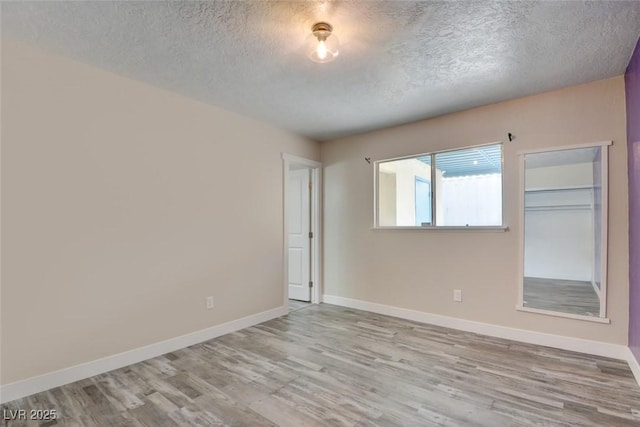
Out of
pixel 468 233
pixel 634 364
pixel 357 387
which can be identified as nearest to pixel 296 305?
pixel 357 387

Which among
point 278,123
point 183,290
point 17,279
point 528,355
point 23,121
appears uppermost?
point 278,123

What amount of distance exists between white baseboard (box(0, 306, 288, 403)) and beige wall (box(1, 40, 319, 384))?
5 cm

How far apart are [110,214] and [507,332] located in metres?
3.85

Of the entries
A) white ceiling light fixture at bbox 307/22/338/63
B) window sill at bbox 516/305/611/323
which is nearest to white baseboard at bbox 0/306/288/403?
white ceiling light fixture at bbox 307/22/338/63

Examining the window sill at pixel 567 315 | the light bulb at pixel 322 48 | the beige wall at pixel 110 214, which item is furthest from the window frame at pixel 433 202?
the light bulb at pixel 322 48

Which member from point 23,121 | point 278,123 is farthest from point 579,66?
point 23,121

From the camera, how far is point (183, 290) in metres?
3.05

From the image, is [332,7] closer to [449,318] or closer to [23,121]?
[23,121]

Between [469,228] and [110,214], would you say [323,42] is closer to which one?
[110,214]

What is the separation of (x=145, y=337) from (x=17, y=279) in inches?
40.9

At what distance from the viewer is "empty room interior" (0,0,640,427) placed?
1993 mm

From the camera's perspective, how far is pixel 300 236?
190 inches

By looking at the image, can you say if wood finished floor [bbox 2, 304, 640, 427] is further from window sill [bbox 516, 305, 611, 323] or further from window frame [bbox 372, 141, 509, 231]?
window frame [bbox 372, 141, 509, 231]

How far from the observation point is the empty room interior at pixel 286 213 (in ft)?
6.54
